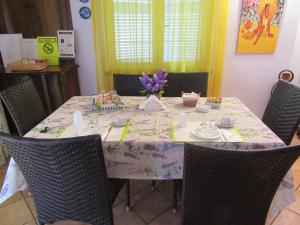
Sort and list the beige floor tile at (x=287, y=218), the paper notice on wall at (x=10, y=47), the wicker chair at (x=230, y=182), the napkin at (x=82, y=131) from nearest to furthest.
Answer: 1. the wicker chair at (x=230, y=182)
2. the napkin at (x=82, y=131)
3. the beige floor tile at (x=287, y=218)
4. the paper notice on wall at (x=10, y=47)

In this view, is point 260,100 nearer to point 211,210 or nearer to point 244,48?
point 244,48

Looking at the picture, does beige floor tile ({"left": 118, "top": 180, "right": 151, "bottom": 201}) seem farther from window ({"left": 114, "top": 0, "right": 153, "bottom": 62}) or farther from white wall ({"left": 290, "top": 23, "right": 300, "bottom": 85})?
white wall ({"left": 290, "top": 23, "right": 300, "bottom": 85})

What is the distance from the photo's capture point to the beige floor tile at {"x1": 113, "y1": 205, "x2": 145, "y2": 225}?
63.0 inches

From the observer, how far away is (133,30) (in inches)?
101

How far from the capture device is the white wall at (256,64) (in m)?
2.54

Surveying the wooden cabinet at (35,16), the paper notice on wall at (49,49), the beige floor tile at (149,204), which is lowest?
the beige floor tile at (149,204)

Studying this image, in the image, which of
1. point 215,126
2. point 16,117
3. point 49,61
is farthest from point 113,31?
point 215,126

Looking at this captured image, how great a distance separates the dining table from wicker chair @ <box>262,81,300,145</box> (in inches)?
8.8

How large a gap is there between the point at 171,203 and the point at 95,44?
6.36 feet

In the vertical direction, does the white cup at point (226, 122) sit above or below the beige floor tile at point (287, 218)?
above

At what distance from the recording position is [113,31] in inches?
101

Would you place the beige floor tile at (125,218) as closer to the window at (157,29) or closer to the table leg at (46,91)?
Answer: the table leg at (46,91)

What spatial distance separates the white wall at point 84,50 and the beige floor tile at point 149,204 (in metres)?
1.64

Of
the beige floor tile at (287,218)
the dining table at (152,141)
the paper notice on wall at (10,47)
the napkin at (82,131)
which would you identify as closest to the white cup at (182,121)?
the dining table at (152,141)
